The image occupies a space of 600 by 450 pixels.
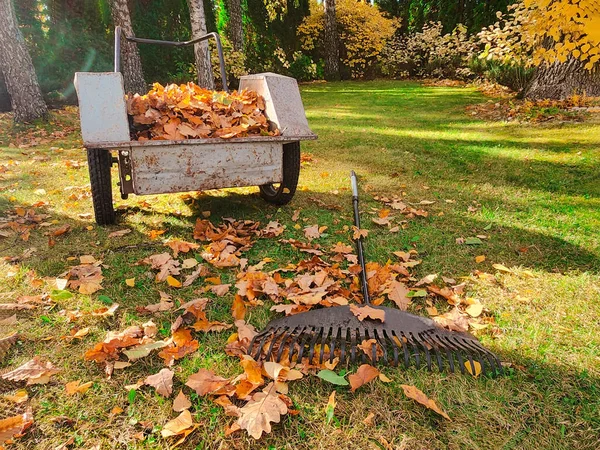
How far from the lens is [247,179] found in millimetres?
2914

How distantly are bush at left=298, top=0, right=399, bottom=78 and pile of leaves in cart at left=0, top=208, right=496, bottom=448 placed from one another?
16.4 meters

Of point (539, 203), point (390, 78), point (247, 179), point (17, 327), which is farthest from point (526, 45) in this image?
point (390, 78)

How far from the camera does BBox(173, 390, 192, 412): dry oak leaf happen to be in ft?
4.76

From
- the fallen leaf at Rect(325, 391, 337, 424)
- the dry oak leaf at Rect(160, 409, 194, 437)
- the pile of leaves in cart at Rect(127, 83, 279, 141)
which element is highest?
the pile of leaves in cart at Rect(127, 83, 279, 141)

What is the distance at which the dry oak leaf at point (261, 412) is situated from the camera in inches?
53.4

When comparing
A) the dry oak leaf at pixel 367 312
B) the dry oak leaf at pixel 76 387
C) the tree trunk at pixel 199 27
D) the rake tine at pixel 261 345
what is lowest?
the dry oak leaf at pixel 76 387

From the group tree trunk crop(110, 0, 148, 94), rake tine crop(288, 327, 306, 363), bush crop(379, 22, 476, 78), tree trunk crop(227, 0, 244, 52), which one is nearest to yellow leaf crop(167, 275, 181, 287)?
rake tine crop(288, 327, 306, 363)

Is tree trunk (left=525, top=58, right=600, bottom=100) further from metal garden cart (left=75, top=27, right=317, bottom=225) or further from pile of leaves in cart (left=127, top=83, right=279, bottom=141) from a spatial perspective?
pile of leaves in cart (left=127, top=83, right=279, bottom=141)

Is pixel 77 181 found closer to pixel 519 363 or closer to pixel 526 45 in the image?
pixel 519 363

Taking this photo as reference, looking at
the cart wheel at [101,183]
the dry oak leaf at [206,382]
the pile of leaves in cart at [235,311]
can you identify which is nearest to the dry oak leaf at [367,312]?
the pile of leaves in cart at [235,311]

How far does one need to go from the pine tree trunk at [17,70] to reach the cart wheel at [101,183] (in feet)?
17.2

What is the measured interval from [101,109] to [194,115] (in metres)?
0.64

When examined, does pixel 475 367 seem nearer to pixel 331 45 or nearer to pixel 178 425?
pixel 178 425

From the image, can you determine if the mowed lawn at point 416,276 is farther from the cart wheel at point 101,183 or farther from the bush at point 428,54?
the bush at point 428,54
